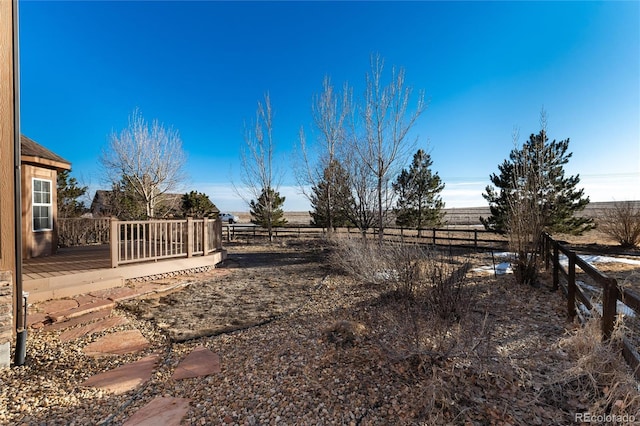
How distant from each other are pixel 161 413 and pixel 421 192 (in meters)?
15.6

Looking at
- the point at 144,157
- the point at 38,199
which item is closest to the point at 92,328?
the point at 38,199

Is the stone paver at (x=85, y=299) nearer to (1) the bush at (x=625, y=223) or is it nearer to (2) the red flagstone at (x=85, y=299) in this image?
(2) the red flagstone at (x=85, y=299)

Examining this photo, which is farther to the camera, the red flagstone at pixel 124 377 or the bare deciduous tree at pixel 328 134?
the bare deciduous tree at pixel 328 134

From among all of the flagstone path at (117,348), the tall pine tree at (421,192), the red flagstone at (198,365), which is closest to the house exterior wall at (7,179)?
→ the flagstone path at (117,348)

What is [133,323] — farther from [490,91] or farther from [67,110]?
[67,110]

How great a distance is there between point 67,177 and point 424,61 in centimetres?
1863

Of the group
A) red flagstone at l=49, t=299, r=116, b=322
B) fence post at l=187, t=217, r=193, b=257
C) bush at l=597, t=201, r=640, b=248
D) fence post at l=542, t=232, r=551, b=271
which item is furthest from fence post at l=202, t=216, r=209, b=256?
bush at l=597, t=201, r=640, b=248

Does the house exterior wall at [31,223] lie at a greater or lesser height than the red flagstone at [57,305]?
greater

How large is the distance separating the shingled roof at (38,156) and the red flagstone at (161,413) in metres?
7.18

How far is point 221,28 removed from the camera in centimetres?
965

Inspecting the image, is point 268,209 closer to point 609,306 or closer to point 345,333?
point 345,333

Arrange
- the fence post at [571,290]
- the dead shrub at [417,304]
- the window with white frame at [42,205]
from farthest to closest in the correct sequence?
the window with white frame at [42,205] → the fence post at [571,290] → the dead shrub at [417,304]

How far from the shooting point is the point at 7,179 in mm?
2967

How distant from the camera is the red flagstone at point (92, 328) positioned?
141 inches
